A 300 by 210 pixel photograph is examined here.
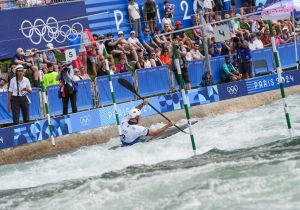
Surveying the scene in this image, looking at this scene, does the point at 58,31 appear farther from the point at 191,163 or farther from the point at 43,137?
the point at 191,163

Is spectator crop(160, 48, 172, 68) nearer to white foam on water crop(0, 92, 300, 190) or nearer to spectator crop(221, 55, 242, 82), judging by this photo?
spectator crop(221, 55, 242, 82)

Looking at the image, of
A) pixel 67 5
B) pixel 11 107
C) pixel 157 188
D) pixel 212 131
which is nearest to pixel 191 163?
pixel 157 188

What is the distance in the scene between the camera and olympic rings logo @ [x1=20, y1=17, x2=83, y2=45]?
22.7 meters

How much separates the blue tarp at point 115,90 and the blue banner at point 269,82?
4265 millimetres

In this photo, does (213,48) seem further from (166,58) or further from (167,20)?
(167,20)

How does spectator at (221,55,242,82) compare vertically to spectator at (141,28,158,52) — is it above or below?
below

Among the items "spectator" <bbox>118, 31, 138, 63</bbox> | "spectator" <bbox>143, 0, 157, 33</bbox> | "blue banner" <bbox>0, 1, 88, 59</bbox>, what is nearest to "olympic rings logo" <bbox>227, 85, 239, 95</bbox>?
"spectator" <bbox>118, 31, 138, 63</bbox>

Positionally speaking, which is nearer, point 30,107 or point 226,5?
point 30,107

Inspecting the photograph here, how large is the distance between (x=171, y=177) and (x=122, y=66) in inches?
401

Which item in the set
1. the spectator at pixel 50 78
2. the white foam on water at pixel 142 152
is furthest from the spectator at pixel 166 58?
the spectator at pixel 50 78

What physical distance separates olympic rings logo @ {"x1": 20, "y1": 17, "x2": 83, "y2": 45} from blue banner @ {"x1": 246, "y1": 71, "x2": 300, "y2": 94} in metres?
5.84

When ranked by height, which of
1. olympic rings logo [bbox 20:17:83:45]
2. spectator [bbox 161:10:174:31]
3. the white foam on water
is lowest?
the white foam on water

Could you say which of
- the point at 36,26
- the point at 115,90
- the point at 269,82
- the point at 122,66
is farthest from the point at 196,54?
the point at 36,26

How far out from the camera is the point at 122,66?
21391 mm
